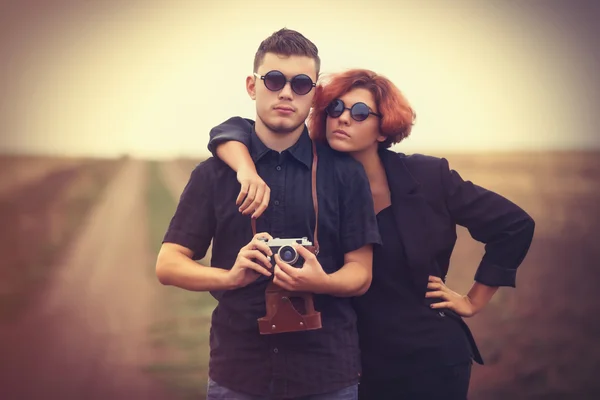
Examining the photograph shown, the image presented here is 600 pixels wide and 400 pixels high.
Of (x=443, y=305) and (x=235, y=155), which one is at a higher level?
(x=235, y=155)

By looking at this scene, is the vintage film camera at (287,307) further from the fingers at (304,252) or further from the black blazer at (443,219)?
the black blazer at (443,219)

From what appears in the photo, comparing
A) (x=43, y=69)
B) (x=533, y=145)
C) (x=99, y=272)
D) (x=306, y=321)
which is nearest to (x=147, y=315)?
(x=99, y=272)

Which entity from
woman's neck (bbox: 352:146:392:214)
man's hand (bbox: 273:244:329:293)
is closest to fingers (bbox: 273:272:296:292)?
man's hand (bbox: 273:244:329:293)

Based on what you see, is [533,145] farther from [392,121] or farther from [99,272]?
[99,272]

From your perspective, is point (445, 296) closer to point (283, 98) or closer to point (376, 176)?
point (376, 176)

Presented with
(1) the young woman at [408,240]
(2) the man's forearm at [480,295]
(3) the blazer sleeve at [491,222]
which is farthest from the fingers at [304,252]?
(2) the man's forearm at [480,295]

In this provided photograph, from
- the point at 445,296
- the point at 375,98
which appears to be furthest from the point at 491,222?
the point at 375,98

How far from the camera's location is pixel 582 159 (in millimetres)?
3576

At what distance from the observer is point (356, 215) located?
1.87 m

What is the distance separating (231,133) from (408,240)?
0.66 metres

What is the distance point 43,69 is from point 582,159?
A: 2.77 meters

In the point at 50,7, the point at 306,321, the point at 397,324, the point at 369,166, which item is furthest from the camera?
the point at 50,7

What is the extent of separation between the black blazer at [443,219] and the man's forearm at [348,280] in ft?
1.15

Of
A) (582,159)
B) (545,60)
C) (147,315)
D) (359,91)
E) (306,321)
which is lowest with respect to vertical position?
(147,315)
